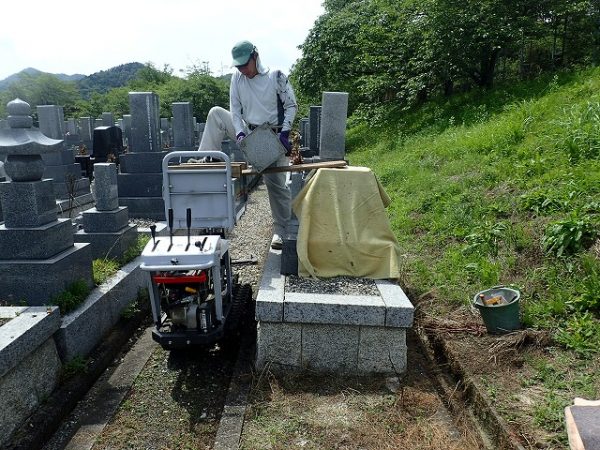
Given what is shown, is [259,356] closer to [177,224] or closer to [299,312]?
[299,312]

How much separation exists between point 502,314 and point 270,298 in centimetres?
202

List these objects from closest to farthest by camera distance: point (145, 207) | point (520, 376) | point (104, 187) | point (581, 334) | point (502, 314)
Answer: point (520, 376) < point (581, 334) < point (502, 314) < point (104, 187) < point (145, 207)

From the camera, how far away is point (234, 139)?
5508 millimetres

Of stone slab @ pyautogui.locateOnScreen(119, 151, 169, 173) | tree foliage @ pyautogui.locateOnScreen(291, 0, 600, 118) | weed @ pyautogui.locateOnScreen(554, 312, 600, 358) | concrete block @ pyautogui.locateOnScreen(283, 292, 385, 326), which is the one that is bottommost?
weed @ pyautogui.locateOnScreen(554, 312, 600, 358)

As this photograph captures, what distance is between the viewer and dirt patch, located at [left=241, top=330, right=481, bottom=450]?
303 centimetres

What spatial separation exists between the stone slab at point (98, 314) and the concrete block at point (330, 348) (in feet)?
6.54

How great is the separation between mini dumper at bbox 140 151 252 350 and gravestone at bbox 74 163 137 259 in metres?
1.54

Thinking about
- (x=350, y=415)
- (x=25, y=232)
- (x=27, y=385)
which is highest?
(x=25, y=232)

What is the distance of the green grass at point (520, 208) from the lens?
166 inches

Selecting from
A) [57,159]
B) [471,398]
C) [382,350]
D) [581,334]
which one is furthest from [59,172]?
[581,334]

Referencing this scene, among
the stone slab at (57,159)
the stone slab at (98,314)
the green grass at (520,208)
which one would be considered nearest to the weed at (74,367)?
the stone slab at (98,314)

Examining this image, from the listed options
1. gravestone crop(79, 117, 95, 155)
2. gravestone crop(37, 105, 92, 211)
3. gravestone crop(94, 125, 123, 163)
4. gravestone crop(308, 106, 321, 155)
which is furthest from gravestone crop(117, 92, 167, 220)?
gravestone crop(79, 117, 95, 155)

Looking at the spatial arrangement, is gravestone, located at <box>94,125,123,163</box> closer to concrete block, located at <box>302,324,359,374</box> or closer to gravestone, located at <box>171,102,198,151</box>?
gravestone, located at <box>171,102,198,151</box>

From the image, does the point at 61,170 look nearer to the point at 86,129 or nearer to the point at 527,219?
the point at 86,129
